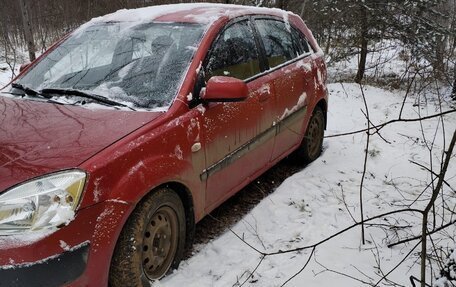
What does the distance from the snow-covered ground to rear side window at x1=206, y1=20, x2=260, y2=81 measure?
1020 mm

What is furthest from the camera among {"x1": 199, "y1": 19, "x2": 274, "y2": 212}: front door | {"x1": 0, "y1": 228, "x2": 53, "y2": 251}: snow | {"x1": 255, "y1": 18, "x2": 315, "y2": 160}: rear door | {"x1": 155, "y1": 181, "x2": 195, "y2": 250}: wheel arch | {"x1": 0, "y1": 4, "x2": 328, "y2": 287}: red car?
{"x1": 255, "y1": 18, "x2": 315, "y2": 160}: rear door

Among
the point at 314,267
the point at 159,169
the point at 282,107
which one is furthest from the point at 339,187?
the point at 159,169

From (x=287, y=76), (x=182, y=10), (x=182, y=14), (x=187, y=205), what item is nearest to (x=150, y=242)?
(x=187, y=205)

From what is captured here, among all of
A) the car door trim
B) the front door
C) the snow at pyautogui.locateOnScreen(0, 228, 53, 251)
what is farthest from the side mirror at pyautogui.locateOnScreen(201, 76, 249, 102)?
the snow at pyautogui.locateOnScreen(0, 228, 53, 251)

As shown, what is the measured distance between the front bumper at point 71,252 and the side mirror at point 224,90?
101 centimetres

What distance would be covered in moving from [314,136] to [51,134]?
3492 mm

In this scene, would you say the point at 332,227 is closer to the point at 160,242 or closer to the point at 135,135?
the point at 160,242

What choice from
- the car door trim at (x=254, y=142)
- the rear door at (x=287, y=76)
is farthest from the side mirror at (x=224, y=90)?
the rear door at (x=287, y=76)

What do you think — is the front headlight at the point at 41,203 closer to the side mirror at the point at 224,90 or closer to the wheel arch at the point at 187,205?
the wheel arch at the point at 187,205

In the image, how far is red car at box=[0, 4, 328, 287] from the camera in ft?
6.98

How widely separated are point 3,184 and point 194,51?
65.0 inches

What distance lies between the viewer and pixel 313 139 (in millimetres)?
5293

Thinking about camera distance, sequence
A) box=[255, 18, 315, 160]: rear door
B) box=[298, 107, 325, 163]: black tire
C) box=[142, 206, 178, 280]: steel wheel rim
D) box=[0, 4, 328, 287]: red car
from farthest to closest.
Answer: box=[298, 107, 325, 163]: black tire, box=[255, 18, 315, 160]: rear door, box=[142, 206, 178, 280]: steel wheel rim, box=[0, 4, 328, 287]: red car

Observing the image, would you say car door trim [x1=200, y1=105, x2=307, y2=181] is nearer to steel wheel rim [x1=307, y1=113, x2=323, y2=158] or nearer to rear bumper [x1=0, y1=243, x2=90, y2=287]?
steel wheel rim [x1=307, y1=113, x2=323, y2=158]
